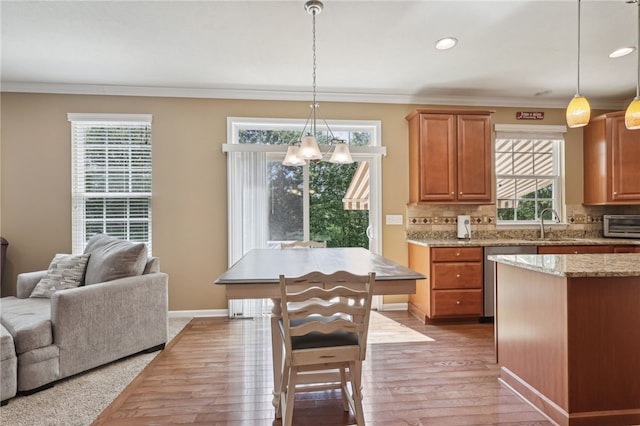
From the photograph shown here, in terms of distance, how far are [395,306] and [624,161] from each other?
317 centimetres

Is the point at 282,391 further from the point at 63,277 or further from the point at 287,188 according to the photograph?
the point at 287,188

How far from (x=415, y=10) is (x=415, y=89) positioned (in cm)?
158

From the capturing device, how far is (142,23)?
2.52 metres

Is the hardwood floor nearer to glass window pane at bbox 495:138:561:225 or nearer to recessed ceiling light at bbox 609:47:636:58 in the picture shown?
glass window pane at bbox 495:138:561:225

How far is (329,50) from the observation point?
2.95m

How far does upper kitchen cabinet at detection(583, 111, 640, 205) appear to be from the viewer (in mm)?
3777

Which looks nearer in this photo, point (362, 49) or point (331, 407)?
point (331, 407)

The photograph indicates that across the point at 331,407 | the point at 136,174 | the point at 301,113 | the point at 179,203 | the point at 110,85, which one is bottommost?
the point at 331,407

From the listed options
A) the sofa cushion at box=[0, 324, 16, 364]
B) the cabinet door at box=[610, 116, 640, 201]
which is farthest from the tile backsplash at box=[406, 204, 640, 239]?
the sofa cushion at box=[0, 324, 16, 364]

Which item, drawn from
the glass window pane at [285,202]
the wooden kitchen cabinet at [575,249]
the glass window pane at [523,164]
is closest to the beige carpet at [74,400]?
the glass window pane at [285,202]

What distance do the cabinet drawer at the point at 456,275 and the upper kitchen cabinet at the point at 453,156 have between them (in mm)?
761

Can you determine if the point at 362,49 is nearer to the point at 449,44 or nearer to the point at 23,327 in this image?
the point at 449,44

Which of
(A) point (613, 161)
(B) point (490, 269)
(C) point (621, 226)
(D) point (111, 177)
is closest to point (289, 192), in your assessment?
(D) point (111, 177)

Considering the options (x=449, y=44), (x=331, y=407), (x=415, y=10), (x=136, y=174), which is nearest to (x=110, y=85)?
(x=136, y=174)
